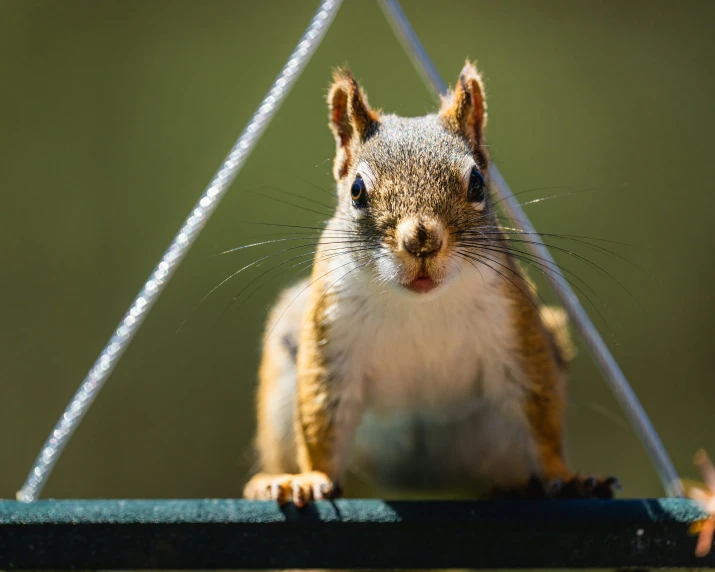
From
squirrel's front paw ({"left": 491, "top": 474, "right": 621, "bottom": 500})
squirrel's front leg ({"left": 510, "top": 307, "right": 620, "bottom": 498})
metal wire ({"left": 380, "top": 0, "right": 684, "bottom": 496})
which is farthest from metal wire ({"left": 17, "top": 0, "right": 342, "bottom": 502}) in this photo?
squirrel's front paw ({"left": 491, "top": 474, "right": 621, "bottom": 500})

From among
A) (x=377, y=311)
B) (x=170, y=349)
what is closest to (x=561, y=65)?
(x=170, y=349)

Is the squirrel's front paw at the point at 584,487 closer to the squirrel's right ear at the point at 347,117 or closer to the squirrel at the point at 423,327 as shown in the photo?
the squirrel at the point at 423,327

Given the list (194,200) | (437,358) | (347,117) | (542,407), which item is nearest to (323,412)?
(437,358)

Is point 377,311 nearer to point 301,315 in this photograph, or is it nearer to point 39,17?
point 301,315

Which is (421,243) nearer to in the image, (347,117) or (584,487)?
(347,117)

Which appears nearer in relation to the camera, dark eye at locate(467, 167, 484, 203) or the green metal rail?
the green metal rail

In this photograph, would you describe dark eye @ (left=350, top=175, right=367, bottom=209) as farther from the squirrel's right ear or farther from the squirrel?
the squirrel's right ear
